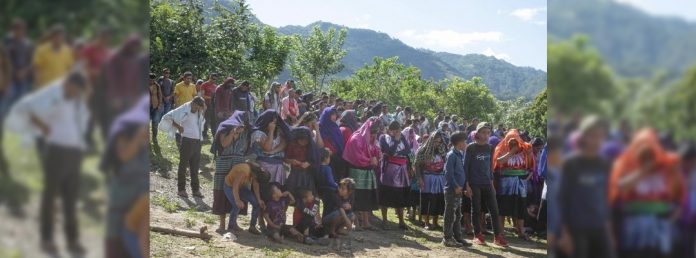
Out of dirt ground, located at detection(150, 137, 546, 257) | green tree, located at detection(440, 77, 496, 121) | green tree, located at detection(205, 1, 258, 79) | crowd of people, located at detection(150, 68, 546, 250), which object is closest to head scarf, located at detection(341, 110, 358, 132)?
crowd of people, located at detection(150, 68, 546, 250)

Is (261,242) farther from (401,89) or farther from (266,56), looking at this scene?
(401,89)

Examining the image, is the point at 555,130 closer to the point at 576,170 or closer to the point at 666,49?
the point at 576,170

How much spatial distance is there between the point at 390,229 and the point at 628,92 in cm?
698

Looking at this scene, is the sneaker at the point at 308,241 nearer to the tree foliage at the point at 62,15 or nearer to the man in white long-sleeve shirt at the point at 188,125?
the man in white long-sleeve shirt at the point at 188,125

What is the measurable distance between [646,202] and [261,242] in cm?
532

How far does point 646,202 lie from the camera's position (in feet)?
4.94

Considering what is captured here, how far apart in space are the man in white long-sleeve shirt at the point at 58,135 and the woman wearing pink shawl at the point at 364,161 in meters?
6.28

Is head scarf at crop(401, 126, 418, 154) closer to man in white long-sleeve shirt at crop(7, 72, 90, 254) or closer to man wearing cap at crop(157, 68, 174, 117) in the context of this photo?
man wearing cap at crop(157, 68, 174, 117)

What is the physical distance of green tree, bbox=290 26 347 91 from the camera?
3706cm

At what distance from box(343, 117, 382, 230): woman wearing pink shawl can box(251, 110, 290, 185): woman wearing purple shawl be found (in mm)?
1262

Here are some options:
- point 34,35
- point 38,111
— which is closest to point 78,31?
point 34,35

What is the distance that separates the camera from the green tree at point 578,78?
1.60 m

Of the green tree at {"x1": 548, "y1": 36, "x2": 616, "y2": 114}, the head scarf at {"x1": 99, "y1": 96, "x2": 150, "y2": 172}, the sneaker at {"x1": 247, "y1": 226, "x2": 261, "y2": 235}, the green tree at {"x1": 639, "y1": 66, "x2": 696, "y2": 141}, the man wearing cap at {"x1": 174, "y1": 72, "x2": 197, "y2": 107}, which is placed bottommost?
the sneaker at {"x1": 247, "y1": 226, "x2": 261, "y2": 235}

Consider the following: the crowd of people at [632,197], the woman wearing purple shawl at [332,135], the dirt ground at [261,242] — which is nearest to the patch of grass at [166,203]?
the dirt ground at [261,242]
